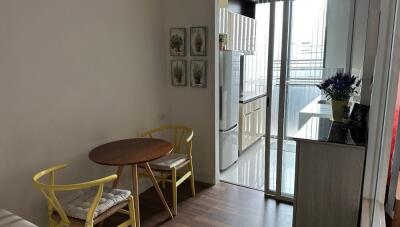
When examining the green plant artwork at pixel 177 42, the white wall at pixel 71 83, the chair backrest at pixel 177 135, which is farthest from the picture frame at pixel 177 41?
the chair backrest at pixel 177 135

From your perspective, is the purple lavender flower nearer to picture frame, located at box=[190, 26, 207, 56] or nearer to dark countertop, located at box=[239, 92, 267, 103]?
picture frame, located at box=[190, 26, 207, 56]

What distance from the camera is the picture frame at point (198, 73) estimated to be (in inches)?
130

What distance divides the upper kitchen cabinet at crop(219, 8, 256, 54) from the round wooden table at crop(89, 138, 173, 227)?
6.17 ft

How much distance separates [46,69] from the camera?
2242 mm

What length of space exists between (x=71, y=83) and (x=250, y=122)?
2981mm

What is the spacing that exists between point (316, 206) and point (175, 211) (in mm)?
1333

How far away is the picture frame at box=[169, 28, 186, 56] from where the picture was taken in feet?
11.0

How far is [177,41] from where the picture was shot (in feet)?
11.1

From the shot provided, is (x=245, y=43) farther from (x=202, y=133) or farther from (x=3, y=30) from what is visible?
(x=3, y=30)

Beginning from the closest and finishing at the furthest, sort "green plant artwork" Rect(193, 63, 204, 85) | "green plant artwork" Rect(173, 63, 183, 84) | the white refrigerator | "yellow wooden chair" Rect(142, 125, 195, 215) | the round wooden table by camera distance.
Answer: the round wooden table < "yellow wooden chair" Rect(142, 125, 195, 215) < "green plant artwork" Rect(193, 63, 204, 85) < "green plant artwork" Rect(173, 63, 183, 84) < the white refrigerator

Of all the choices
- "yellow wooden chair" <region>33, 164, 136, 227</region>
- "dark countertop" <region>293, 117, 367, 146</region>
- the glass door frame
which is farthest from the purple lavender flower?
"yellow wooden chair" <region>33, 164, 136, 227</region>

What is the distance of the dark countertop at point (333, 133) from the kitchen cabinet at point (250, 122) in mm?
2003

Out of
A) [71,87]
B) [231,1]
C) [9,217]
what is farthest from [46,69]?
[231,1]

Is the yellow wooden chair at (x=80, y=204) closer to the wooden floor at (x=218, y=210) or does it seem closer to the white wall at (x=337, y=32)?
the wooden floor at (x=218, y=210)
